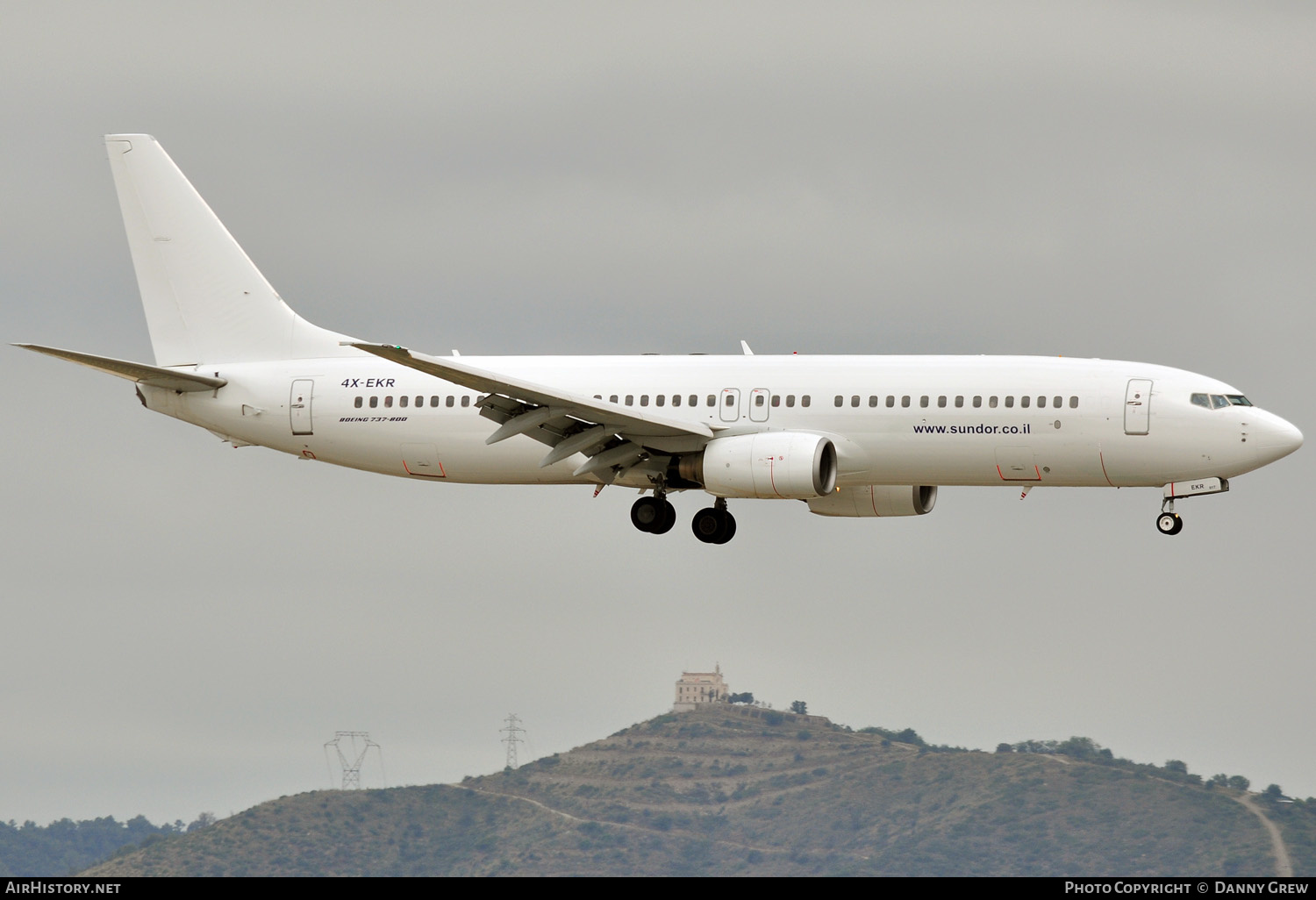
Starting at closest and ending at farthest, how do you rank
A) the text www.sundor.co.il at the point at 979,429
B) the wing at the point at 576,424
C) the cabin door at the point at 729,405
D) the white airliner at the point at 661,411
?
the wing at the point at 576,424 < the white airliner at the point at 661,411 < the text www.sundor.co.il at the point at 979,429 < the cabin door at the point at 729,405

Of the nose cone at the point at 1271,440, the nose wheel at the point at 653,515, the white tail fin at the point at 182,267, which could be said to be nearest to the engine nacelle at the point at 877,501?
the nose wheel at the point at 653,515

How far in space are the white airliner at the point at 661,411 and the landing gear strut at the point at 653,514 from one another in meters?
0.06

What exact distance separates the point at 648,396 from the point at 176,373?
16.2 m

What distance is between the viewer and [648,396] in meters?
61.2

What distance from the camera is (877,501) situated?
63750mm

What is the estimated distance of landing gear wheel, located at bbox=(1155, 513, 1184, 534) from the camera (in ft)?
187

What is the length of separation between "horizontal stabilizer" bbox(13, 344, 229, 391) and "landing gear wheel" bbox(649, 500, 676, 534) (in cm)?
1562

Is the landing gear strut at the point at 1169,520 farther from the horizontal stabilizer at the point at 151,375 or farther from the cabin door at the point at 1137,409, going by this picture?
the horizontal stabilizer at the point at 151,375

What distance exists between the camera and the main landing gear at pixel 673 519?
62500 mm

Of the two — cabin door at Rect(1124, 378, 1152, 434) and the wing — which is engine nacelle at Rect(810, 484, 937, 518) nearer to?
the wing

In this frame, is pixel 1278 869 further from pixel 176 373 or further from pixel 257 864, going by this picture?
pixel 176 373

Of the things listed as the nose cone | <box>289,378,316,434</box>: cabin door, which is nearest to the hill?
the nose cone

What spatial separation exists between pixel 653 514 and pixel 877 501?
756 centimetres

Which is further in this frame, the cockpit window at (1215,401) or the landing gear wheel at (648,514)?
the landing gear wheel at (648,514)
